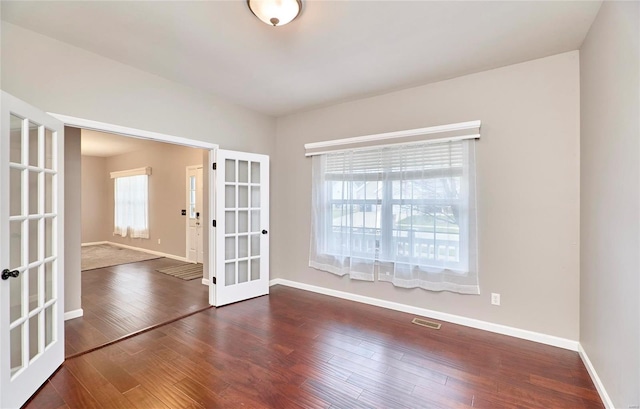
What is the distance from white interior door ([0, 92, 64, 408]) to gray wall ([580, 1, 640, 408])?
363 centimetres

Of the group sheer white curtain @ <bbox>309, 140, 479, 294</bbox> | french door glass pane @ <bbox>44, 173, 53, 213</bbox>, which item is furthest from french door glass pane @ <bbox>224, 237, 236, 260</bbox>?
french door glass pane @ <bbox>44, 173, 53, 213</bbox>

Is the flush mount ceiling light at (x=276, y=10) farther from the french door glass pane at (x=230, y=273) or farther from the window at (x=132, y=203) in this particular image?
the window at (x=132, y=203)

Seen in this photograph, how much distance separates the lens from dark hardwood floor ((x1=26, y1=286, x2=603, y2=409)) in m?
1.88

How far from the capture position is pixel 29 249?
1.97 m

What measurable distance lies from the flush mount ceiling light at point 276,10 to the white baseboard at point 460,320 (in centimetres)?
323

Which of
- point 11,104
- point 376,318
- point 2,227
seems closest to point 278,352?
point 376,318

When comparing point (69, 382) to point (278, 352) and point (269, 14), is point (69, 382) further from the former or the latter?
point (269, 14)

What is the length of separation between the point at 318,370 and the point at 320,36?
275 centimetres

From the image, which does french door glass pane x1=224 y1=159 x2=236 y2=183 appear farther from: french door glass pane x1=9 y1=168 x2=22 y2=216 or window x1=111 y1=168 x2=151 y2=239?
window x1=111 y1=168 x2=151 y2=239

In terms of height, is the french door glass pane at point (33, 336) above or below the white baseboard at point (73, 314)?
above

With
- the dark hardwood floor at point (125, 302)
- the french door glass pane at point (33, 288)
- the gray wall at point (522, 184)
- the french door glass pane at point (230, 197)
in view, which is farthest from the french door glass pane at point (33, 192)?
the gray wall at point (522, 184)

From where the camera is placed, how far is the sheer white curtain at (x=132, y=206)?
7.32 metres

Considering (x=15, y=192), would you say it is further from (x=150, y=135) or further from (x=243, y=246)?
(x=243, y=246)

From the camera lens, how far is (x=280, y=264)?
4594 mm
